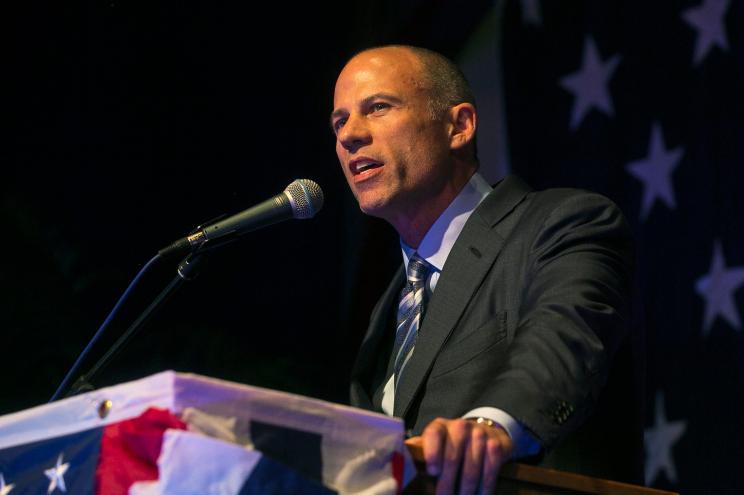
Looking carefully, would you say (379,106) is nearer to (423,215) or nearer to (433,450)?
(423,215)

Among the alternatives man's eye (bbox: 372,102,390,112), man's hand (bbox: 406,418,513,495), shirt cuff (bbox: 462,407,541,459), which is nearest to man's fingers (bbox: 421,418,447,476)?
man's hand (bbox: 406,418,513,495)

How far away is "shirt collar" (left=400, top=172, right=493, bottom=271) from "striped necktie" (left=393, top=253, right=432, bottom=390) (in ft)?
0.11

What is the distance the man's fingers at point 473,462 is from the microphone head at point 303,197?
0.79 meters

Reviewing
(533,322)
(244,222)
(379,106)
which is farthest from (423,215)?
(533,322)

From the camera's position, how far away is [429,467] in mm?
1109

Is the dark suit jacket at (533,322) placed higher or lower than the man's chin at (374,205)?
lower

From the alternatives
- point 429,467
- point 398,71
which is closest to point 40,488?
point 429,467

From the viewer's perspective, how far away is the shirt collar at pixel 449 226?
227 cm

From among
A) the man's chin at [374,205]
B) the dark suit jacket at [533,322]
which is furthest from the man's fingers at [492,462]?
the man's chin at [374,205]

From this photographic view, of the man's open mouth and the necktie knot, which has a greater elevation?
the man's open mouth

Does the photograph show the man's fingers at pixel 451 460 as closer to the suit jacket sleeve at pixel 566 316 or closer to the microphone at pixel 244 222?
the suit jacket sleeve at pixel 566 316

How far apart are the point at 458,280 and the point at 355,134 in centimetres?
59

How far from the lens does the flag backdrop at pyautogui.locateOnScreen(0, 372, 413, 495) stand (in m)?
0.94

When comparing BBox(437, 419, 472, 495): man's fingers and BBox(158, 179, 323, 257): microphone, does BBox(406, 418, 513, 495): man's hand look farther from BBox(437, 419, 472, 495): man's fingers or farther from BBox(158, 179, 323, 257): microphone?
BBox(158, 179, 323, 257): microphone
